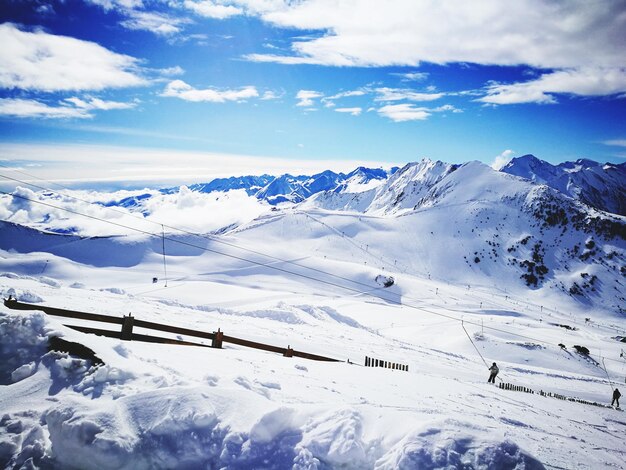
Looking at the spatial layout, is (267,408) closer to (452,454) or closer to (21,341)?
(452,454)

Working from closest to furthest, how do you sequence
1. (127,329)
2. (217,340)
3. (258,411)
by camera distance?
(258,411) → (127,329) → (217,340)

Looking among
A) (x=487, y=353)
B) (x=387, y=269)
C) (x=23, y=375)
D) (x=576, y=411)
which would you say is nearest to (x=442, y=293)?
(x=387, y=269)

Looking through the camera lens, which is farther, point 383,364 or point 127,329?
point 383,364

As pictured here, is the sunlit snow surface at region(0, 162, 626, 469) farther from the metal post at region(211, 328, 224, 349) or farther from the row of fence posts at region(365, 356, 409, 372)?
the row of fence posts at region(365, 356, 409, 372)

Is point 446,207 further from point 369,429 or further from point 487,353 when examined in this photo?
point 369,429

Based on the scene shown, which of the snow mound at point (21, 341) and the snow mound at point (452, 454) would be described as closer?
the snow mound at point (452, 454)

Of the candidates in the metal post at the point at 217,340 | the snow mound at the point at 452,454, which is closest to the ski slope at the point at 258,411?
the snow mound at the point at 452,454

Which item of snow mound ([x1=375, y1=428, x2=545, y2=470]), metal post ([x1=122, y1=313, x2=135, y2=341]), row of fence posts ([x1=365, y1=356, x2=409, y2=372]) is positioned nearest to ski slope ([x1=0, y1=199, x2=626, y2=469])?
snow mound ([x1=375, y1=428, x2=545, y2=470])

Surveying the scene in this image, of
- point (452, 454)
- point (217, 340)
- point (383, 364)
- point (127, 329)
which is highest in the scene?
point (452, 454)

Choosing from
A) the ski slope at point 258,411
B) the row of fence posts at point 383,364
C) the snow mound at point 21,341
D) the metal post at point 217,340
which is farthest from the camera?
the row of fence posts at point 383,364

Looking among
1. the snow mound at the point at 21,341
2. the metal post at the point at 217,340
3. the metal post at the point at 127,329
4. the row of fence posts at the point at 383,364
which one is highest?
the snow mound at the point at 21,341

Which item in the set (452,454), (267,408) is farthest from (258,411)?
(452,454)

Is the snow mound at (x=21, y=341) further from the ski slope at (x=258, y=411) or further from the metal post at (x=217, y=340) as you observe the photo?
the metal post at (x=217, y=340)

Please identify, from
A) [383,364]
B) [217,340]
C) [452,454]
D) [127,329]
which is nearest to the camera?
[452,454]
